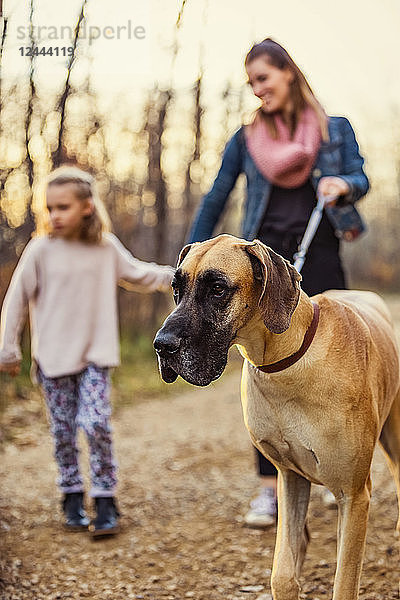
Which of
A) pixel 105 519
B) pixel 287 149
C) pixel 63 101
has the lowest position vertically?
pixel 105 519

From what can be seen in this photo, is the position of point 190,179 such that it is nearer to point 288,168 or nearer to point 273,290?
point 288,168

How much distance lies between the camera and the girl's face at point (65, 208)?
443 cm

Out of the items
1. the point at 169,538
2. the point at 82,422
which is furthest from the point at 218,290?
the point at 169,538

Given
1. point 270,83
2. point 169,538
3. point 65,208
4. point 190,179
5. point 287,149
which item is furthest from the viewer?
point 190,179

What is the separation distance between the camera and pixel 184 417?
802 centimetres

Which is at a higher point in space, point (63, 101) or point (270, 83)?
point (63, 101)

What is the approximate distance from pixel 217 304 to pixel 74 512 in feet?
8.08

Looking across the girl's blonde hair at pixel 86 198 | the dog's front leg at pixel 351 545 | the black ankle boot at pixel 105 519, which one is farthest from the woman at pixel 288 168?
the dog's front leg at pixel 351 545

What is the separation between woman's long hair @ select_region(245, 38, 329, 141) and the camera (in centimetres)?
365

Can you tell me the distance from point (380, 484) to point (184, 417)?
323 cm

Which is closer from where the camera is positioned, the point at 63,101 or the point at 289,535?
the point at 289,535

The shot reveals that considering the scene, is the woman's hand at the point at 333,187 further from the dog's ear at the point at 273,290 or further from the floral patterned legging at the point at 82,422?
the floral patterned legging at the point at 82,422

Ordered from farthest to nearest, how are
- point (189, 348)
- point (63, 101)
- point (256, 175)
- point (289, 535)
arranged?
point (63, 101) < point (256, 175) < point (289, 535) < point (189, 348)

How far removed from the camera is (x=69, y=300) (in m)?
4.51
